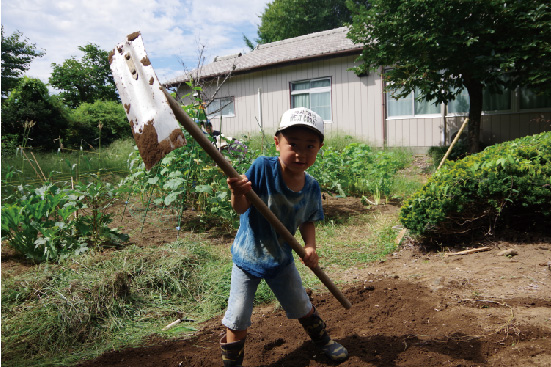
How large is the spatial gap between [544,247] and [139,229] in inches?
184

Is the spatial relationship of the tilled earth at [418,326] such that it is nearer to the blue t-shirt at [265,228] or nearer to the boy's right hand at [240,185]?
the blue t-shirt at [265,228]

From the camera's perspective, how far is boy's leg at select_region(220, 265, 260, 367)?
205 centimetres

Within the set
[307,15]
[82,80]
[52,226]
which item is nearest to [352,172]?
[52,226]

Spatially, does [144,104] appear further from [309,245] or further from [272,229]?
[309,245]

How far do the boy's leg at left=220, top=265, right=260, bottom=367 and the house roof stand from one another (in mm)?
10255

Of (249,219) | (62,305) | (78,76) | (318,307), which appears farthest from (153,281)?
(78,76)

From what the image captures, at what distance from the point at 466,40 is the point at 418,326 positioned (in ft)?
24.3

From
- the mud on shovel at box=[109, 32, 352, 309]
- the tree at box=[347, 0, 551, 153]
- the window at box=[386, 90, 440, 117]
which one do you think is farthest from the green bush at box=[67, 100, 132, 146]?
the mud on shovel at box=[109, 32, 352, 309]

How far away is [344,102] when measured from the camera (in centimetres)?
1316

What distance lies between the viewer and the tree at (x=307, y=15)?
30.9m

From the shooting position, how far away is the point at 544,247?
366cm

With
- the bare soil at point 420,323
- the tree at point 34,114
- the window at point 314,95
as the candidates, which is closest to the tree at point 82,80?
the tree at point 34,114

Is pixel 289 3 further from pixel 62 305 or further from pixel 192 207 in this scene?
pixel 62 305

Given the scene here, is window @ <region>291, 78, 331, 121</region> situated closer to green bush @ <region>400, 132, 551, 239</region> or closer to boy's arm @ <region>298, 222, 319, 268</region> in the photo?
green bush @ <region>400, 132, 551, 239</region>
